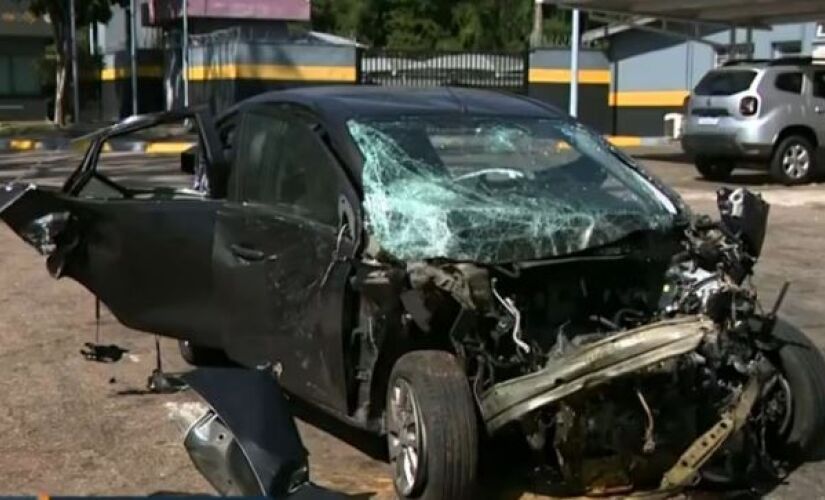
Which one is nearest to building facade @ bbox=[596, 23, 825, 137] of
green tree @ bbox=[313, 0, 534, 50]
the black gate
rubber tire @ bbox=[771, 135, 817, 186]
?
the black gate

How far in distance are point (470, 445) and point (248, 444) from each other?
0.86 meters

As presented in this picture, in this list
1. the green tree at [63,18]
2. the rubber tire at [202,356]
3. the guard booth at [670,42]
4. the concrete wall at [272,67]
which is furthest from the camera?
the green tree at [63,18]

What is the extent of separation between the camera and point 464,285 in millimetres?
4859

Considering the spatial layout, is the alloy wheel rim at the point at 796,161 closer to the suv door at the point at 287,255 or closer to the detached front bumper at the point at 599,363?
the suv door at the point at 287,255

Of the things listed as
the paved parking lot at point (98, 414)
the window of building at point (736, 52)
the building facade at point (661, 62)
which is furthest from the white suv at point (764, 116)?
the building facade at point (661, 62)

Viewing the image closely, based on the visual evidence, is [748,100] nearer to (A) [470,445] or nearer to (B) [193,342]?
(B) [193,342]

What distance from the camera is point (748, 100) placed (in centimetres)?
1808

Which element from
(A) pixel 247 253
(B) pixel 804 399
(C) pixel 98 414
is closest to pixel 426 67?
(C) pixel 98 414

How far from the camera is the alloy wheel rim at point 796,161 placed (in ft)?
60.8

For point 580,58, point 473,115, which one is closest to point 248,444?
point 473,115

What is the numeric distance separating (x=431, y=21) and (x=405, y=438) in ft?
173

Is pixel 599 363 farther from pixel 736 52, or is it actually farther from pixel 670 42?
pixel 670 42

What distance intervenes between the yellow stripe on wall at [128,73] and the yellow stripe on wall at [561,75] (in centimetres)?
1207

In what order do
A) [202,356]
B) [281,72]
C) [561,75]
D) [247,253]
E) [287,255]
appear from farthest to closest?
[561,75] < [281,72] < [202,356] < [247,253] < [287,255]
